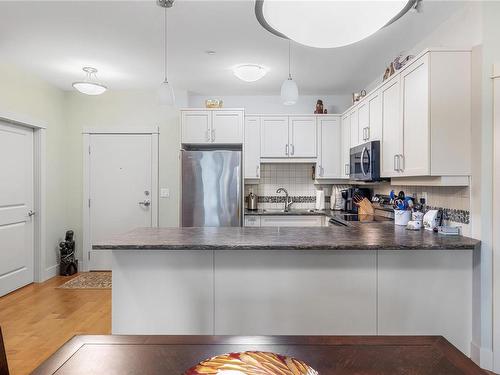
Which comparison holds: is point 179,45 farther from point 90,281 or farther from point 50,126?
point 90,281

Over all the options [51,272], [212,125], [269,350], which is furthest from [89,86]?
[269,350]

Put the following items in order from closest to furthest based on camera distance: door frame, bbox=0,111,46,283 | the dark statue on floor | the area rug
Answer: the area rug, door frame, bbox=0,111,46,283, the dark statue on floor

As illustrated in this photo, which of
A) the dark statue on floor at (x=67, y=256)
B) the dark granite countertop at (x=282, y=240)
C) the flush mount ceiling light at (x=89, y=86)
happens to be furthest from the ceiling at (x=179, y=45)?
the dark statue on floor at (x=67, y=256)

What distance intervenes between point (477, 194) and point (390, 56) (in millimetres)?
1836

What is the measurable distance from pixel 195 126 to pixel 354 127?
2.01m

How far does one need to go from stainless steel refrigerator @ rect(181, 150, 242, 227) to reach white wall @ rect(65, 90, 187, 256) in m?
0.60

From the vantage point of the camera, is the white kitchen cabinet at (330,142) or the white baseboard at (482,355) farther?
the white kitchen cabinet at (330,142)

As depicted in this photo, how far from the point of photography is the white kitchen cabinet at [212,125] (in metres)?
4.49

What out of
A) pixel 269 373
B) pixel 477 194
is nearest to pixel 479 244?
pixel 477 194

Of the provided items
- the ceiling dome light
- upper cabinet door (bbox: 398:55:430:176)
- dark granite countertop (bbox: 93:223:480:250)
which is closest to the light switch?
the ceiling dome light

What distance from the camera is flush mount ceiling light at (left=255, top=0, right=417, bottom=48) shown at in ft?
3.36

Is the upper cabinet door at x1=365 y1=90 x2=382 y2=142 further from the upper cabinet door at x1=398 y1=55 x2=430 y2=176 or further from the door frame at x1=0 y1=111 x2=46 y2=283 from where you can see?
the door frame at x1=0 y1=111 x2=46 y2=283

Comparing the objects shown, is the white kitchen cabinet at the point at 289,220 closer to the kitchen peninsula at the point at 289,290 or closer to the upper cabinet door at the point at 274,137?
the upper cabinet door at the point at 274,137

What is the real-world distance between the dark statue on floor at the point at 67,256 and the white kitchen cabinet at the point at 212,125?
2.08 meters
